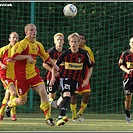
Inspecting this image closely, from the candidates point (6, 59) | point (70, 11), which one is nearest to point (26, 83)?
point (6, 59)

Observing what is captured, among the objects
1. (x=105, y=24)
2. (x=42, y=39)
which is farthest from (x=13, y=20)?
(x=105, y=24)

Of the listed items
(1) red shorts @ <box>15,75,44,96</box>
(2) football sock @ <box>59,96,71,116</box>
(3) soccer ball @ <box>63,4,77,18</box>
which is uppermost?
(3) soccer ball @ <box>63,4,77,18</box>

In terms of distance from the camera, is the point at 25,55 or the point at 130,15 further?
the point at 130,15

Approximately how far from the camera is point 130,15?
15367 millimetres

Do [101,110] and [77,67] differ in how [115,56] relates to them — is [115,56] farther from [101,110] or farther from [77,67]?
[77,67]

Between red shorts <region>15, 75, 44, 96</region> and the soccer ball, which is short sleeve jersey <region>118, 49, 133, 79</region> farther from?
red shorts <region>15, 75, 44, 96</region>

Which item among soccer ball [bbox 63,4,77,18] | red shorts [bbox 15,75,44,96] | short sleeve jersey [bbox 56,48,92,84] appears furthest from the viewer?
soccer ball [bbox 63,4,77,18]

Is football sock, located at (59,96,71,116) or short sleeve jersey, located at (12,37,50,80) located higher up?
short sleeve jersey, located at (12,37,50,80)

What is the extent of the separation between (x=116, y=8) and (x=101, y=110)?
8.77 ft

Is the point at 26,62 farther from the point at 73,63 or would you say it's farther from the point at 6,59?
the point at 6,59

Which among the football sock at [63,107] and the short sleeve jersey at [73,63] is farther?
the short sleeve jersey at [73,63]

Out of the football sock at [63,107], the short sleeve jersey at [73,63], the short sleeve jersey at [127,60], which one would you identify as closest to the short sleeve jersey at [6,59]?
the short sleeve jersey at [73,63]

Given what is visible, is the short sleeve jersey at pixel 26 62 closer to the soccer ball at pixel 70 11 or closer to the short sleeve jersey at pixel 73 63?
the short sleeve jersey at pixel 73 63

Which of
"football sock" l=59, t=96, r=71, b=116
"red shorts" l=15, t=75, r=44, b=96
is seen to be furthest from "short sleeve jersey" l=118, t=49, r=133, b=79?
"red shorts" l=15, t=75, r=44, b=96
